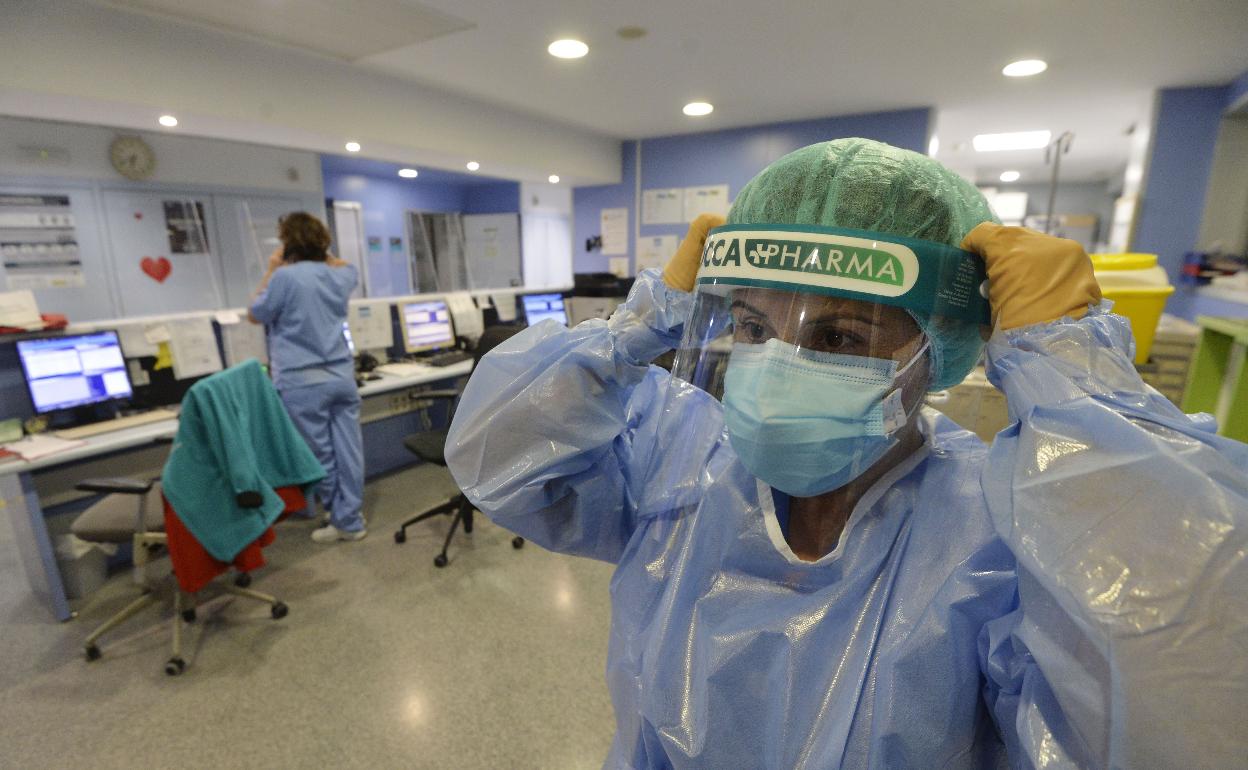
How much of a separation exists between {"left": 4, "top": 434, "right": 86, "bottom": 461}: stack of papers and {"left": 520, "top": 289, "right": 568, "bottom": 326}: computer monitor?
268 cm

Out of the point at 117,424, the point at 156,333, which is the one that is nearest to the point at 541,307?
the point at 156,333

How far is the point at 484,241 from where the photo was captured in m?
7.86

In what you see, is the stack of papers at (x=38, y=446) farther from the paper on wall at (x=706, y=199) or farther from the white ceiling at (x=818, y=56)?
the paper on wall at (x=706, y=199)

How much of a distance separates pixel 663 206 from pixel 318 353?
312cm

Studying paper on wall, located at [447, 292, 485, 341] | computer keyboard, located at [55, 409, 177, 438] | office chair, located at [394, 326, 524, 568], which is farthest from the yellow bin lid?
computer keyboard, located at [55, 409, 177, 438]

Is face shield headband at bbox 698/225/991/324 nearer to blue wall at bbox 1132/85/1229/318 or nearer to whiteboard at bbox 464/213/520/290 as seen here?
blue wall at bbox 1132/85/1229/318

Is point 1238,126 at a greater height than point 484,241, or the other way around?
point 1238,126

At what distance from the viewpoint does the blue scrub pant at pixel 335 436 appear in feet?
9.16

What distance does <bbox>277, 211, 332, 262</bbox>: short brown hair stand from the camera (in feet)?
8.96

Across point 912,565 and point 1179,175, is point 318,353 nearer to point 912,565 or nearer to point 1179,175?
point 912,565

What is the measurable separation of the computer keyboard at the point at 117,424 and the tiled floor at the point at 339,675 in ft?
2.31

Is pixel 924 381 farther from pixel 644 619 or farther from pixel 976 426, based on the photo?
pixel 976 426

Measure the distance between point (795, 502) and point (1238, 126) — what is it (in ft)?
14.2

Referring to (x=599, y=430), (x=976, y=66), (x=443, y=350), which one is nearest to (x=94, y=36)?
(x=443, y=350)
